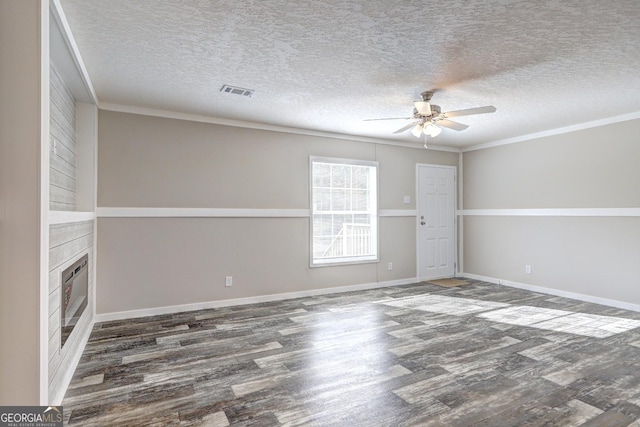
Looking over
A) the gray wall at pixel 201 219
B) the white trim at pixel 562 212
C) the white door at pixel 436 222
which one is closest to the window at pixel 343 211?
the gray wall at pixel 201 219

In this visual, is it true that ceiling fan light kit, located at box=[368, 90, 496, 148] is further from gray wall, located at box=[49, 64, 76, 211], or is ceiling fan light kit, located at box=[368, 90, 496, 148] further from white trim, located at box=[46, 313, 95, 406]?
white trim, located at box=[46, 313, 95, 406]

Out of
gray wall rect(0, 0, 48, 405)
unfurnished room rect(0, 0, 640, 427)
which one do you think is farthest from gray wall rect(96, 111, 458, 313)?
gray wall rect(0, 0, 48, 405)

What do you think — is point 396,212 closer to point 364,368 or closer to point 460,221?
point 460,221

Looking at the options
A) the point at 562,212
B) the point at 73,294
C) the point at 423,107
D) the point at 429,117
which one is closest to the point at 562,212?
the point at 562,212

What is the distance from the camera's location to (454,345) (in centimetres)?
322

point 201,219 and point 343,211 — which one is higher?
point 343,211

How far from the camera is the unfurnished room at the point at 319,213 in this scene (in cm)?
208

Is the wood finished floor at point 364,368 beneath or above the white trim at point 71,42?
beneath

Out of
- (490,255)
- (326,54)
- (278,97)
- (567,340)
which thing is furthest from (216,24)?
(490,255)

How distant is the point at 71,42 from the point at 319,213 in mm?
3603

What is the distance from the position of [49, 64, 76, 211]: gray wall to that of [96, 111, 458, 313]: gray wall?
47 centimetres

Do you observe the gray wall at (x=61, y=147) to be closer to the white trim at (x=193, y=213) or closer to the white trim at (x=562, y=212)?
the white trim at (x=193, y=213)

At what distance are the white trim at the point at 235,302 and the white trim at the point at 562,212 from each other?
1842mm

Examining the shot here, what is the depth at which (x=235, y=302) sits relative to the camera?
15.1ft
